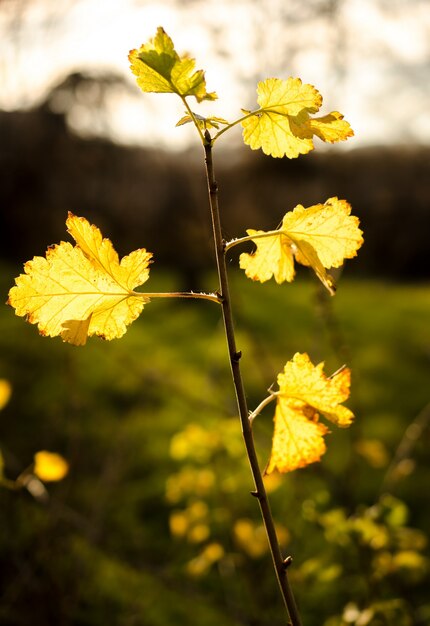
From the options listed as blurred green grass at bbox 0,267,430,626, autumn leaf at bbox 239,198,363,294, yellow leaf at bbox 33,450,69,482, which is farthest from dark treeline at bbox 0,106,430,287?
autumn leaf at bbox 239,198,363,294

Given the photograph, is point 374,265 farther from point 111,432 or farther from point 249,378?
point 111,432

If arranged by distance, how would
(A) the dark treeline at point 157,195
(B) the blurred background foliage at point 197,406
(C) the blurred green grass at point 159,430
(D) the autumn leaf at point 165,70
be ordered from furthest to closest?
1. (A) the dark treeline at point 157,195
2. (C) the blurred green grass at point 159,430
3. (B) the blurred background foliage at point 197,406
4. (D) the autumn leaf at point 165,70

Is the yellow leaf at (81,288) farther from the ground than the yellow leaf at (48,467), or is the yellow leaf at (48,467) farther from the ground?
the yellow leaf at (81,288)

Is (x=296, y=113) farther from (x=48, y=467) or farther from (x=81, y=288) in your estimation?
(x=48, y=467)

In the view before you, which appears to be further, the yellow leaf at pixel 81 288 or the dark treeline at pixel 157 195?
the dark treeline at pixel 157 195

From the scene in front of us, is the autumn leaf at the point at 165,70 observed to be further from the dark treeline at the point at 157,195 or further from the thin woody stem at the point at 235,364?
the dark treeline at the point at 157,195

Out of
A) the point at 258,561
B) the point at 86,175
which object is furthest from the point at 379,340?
the point at 86,175

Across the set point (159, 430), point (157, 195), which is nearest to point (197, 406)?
point (159, 430)

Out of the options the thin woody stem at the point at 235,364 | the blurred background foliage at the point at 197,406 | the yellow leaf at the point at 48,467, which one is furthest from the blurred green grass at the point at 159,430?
the thin woody stem at the point at 235,364
